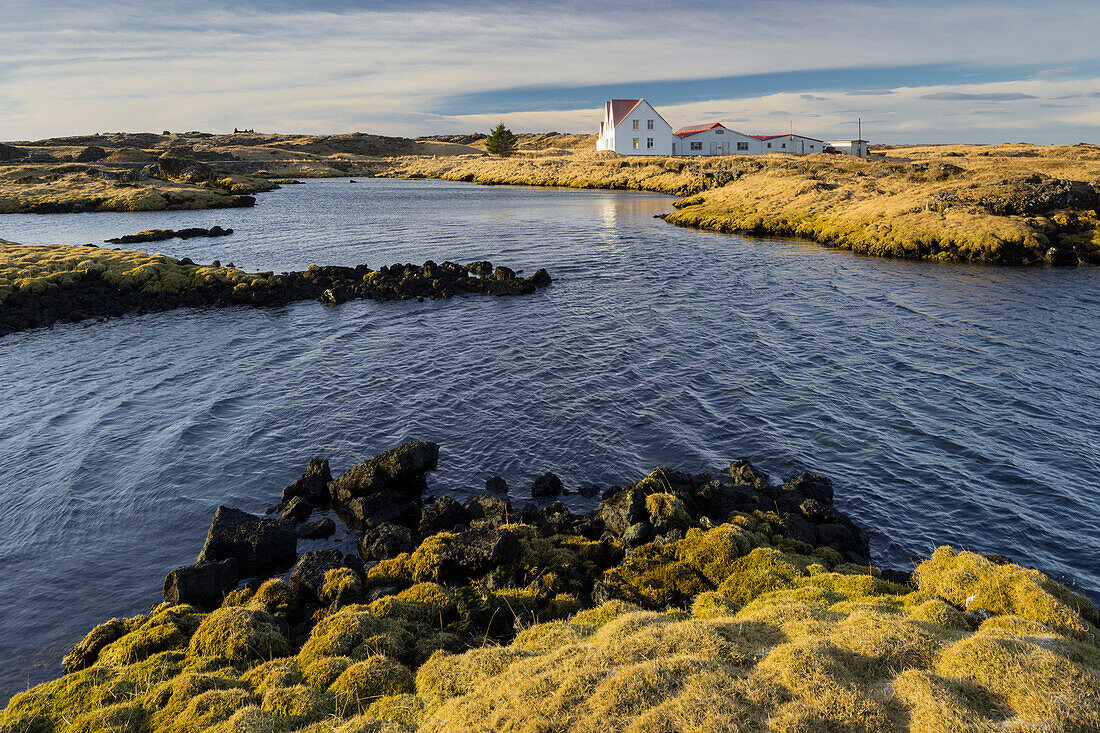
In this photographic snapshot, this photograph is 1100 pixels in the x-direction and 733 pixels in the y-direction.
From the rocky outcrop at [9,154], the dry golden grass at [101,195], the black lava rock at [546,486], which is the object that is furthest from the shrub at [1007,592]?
the rocky outcrop at [9,154]

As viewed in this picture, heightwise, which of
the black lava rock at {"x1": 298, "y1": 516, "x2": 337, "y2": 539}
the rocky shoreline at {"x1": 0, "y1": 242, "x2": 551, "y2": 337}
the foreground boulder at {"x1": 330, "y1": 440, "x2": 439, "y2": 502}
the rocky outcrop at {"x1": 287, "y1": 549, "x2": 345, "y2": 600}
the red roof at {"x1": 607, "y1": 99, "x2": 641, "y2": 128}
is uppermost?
the red roof at {"x1": 607, "y1": 99, "x2": 641, "y2": 128}

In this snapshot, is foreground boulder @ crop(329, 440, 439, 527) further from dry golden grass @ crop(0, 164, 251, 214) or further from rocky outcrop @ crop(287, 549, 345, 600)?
dry golden grass @ crop(0, 164, 251, 214)

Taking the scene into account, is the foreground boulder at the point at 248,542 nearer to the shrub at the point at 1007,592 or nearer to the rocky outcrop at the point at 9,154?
the shrub at the point at 1007,592

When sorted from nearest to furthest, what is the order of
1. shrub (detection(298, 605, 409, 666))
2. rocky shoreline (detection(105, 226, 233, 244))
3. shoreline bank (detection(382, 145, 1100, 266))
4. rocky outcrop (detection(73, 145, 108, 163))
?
shrub (detection(298, 605, 409, 666)) < shoreline bank (detection(382, 145, 1100, 266)) < rocky shoreline (detection(105, 226, 233, 244)) < rocky outcrop (detection(73, 145, 108, 163))

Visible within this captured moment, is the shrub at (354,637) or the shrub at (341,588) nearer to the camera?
the shrub at (354,637)

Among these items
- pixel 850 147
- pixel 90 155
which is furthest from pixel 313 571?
pixel 90 155

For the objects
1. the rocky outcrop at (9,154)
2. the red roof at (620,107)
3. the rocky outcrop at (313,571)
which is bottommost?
the rocky outcrop at (313,571)

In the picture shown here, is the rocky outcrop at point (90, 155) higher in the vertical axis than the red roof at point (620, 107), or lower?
lower

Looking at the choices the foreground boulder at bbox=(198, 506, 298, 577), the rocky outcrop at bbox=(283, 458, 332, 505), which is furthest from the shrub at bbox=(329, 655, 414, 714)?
the rocky outcrop at bbox=(283, 458, 332, 505)
